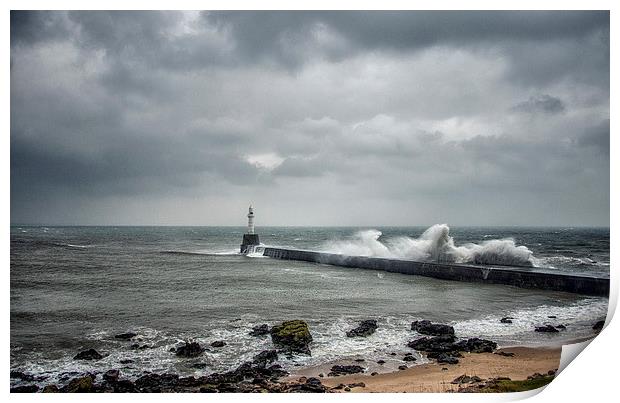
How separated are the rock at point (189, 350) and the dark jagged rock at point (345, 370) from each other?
186cm

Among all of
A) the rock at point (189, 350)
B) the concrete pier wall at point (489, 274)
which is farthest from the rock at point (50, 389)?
the concrete pier wall at point (489, 274)

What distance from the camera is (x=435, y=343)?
5781 millimetres

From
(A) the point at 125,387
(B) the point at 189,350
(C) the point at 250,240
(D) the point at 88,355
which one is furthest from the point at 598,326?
(C) the point at 250,240

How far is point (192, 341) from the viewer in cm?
595

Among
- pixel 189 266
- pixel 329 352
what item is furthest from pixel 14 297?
pixel 329 352

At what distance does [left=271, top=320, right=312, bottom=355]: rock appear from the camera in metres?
5.75

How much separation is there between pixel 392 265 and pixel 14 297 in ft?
33.3

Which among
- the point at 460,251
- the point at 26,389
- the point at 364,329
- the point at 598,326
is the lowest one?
the point at 26,389

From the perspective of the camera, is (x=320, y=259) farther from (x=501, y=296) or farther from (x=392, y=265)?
(x=501, y=296)

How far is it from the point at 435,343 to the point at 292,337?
1.99 metres

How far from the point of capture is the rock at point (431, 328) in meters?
6.24

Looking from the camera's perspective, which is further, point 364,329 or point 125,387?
point 364,329

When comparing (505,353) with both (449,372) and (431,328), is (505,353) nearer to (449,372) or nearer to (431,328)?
(449,372)
